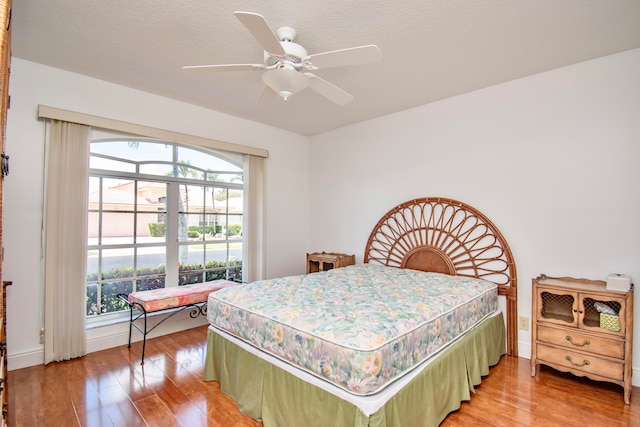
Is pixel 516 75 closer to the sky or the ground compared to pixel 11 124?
closer to the sky

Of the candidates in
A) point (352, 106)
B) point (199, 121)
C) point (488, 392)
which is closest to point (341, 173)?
point (352, 106)

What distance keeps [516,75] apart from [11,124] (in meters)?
4.27

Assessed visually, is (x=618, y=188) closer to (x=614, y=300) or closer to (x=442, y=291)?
(x=614, y=300)

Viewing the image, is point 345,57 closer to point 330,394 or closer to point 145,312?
point 330,394

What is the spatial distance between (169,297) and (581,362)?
335 centimetres

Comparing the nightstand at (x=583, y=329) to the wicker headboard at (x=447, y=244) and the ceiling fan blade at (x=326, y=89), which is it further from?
the ceiling fan blade at (x=326, y=89)

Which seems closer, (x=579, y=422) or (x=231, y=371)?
(x=579, y=422)

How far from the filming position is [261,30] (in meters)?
1.58

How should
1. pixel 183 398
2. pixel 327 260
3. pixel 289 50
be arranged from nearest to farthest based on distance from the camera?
pixel 289 50 → pixel 183 398 → pixel 327 260

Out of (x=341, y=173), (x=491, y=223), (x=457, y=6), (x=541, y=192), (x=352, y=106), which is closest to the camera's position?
(x=457, y=6)

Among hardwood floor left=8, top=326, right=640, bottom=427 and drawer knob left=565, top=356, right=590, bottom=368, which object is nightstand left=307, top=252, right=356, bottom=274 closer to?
hardwood floor left=8, top=326, right=640, bottom=427

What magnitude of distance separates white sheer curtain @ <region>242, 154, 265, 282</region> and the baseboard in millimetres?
817

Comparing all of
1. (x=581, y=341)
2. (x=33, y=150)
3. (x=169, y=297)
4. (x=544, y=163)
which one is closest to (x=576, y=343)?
(x=581, y=341)

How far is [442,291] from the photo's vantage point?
2.46 meters
